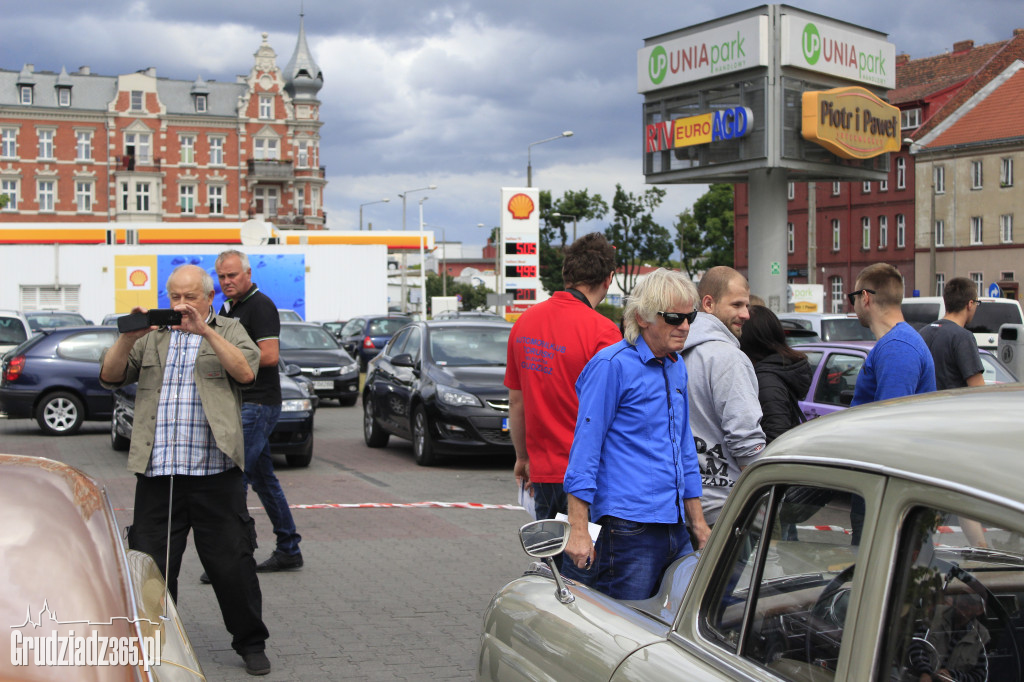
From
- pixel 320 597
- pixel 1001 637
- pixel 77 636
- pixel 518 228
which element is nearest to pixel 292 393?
pixel 320 597

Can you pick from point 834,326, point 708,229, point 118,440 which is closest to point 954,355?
point 118,440

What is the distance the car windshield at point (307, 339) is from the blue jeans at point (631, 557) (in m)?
18.0

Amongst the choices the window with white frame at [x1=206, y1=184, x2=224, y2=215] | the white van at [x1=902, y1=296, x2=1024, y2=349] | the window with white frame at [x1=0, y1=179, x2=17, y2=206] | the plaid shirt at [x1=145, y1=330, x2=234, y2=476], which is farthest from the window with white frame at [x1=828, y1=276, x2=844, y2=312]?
the plaid shirt at [x1=145, y1=330, x2=234, y2=476]

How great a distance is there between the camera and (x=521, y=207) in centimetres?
3328

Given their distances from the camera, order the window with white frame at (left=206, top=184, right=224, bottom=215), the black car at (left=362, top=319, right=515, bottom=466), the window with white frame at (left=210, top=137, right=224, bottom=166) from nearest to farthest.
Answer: the black car at (left=362, top=319, right=515, bottom=466), the window with white frame at (left=210, top=137, right=224, bottom=166), the window with white frame at (left=206, top=184, right=224, bottom=215)

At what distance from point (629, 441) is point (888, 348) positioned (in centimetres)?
171

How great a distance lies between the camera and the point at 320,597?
6.76 metres

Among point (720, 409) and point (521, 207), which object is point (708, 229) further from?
point (720, 409)

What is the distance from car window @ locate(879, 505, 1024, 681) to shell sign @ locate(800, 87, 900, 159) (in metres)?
34.9

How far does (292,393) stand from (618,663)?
36.3 feet

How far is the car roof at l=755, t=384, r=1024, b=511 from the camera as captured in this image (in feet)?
5.49

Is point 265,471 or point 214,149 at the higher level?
point 214,149

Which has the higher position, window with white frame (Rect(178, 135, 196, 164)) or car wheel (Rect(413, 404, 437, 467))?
window with white frame (Rect(178, 135, 196, 164))

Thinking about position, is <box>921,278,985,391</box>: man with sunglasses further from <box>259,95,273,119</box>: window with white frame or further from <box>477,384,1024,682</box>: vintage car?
<box>259,95,273,119</box>: window with white frame
